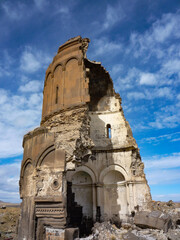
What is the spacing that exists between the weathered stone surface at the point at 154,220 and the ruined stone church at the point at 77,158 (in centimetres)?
163

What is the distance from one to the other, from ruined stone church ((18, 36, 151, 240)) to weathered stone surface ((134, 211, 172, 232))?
1632 millimetres

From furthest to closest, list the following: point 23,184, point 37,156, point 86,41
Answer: point 86,41
point 23,184
point 37,156

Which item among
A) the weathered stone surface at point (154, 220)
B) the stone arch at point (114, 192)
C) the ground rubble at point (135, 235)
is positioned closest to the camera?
the ground rubble at point (135, 235)

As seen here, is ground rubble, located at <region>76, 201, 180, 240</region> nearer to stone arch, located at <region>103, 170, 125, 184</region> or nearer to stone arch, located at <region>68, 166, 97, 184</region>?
stone arch, located at <region>68, 166, 97, 184</region>

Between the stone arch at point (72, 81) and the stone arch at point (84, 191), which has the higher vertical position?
the stone arch at point (72, 81)

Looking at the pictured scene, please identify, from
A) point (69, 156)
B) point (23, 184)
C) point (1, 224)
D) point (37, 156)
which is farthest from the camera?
point (1, 224)

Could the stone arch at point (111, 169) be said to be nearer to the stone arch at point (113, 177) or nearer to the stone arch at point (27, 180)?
the stone arch at point (113, 177)

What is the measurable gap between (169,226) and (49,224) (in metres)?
4.79

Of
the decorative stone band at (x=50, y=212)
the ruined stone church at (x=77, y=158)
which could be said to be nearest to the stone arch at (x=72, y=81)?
the ruined stone church at (x=77, y=158)

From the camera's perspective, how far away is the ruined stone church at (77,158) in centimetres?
709

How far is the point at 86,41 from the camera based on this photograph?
1128cm

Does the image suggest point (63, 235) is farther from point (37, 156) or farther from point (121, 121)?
point (121, 121)

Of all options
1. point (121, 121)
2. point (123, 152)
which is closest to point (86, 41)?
point (121, 121)

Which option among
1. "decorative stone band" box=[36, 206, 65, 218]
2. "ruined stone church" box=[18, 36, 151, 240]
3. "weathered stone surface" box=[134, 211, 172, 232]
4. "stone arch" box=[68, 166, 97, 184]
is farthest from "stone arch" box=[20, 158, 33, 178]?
"weathered stone surface" box=[134, 211, 172, 232]
